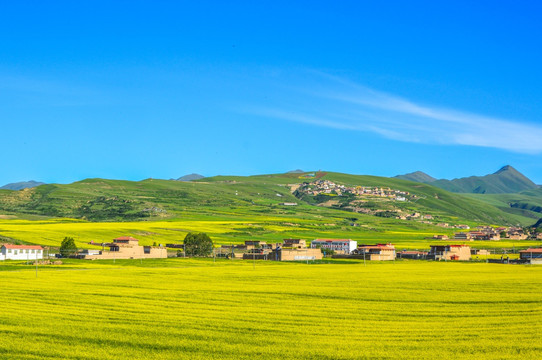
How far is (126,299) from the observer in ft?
109

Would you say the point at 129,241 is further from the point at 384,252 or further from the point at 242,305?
the point at 242,305

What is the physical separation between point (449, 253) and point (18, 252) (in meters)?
72.3

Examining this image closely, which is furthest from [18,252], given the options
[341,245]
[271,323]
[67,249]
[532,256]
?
[532,256]

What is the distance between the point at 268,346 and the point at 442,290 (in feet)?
71.9

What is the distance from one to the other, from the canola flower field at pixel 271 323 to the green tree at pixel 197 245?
71.0 meters

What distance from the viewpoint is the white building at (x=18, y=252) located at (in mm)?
88438

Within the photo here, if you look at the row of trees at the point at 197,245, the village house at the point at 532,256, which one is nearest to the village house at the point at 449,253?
the village house at the point at 532,256

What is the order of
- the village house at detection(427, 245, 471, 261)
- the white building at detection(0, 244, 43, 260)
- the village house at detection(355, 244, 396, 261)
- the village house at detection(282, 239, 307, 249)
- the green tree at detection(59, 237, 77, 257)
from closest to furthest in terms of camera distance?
the white building at detection(0, 244, 43, 260) < the green tree at detection(59, 237, 77, 257) < the village house at detection(355, 244, 396, 261) < the village house at detection(427, 245, 471, 261) < the village house at detection(282, 239, 307, 249)

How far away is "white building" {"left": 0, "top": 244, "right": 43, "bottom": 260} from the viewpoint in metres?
88.4

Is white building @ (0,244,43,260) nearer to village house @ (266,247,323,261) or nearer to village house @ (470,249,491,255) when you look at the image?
village house @ (266,247,323,261)

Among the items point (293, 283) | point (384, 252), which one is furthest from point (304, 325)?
point (384, 252)

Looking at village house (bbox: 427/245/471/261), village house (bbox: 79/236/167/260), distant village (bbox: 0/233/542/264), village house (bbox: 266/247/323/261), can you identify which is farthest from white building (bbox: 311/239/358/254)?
village house (bbox: 79/236/167/260)

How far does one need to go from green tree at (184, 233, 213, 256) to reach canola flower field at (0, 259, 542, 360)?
71.0 m

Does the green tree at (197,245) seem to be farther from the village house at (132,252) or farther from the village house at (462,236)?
the village house at (462,236)
